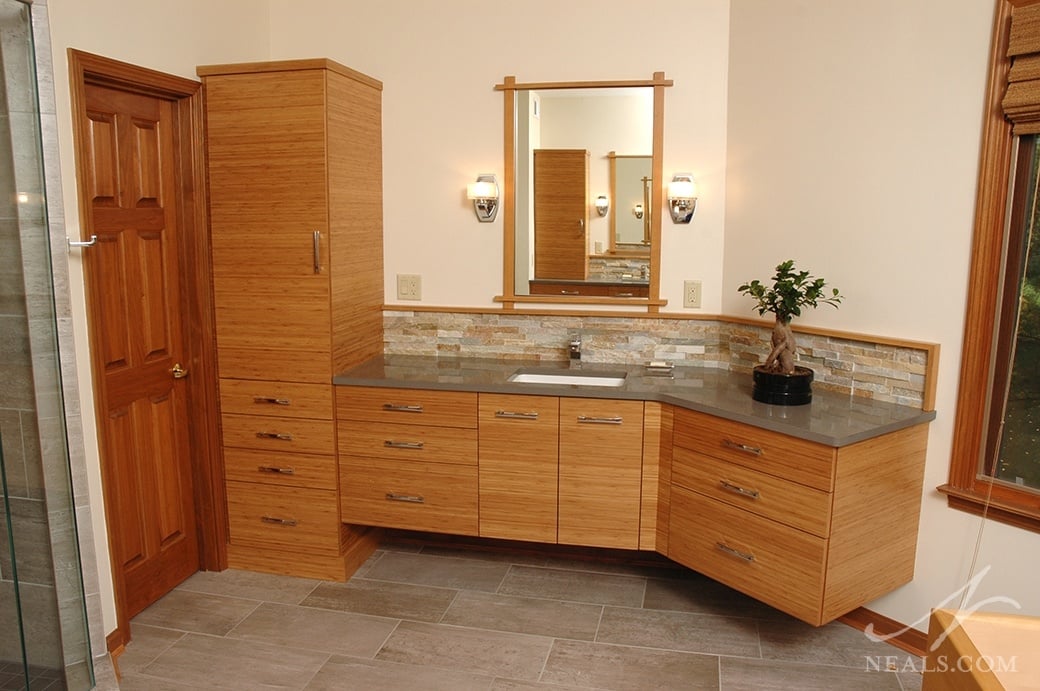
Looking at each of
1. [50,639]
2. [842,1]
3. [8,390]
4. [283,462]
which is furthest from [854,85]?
[50,639]

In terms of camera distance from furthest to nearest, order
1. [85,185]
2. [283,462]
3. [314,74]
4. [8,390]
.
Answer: [283,462]
[314,74]
[85,185]
[8,390]

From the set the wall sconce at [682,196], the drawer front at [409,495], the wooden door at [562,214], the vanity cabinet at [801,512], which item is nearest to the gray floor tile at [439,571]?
the drawer front at [409,495]

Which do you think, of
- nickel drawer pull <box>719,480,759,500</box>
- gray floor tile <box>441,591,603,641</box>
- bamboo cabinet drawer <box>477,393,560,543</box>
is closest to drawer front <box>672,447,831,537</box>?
nickel drawer pull <box>719,480,759,500</box>

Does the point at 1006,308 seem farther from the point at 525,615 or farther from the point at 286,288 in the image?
the point at 286,288

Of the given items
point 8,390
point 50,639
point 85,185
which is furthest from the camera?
point 85,185

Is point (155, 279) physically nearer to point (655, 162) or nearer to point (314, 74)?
point (314, 74)

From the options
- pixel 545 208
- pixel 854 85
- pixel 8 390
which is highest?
pixel 854 85

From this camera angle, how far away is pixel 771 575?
274 centimetres

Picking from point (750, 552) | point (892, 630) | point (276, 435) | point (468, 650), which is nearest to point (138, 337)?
point (276, 435)

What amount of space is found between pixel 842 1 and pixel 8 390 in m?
3.03

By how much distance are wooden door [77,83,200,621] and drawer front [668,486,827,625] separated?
80.6 inches

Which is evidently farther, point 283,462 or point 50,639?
point 283,462

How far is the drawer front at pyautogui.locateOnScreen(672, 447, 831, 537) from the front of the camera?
2570mm

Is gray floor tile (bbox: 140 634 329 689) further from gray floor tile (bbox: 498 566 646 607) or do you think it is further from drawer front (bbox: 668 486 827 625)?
drawer front (bbox: 668 486 827 625)
